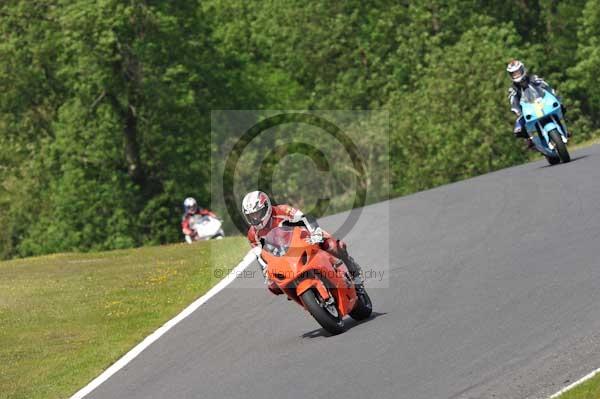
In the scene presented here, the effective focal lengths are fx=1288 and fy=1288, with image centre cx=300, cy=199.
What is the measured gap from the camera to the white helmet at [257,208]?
13.0 metres

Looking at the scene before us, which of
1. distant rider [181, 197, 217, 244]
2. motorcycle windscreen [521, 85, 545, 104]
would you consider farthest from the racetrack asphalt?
distant rider [181, 197, 217, 244]

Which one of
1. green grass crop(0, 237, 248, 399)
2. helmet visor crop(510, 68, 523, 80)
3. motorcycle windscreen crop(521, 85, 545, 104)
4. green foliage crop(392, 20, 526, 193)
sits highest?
helmet visor crop(510, 68, 523, 80)

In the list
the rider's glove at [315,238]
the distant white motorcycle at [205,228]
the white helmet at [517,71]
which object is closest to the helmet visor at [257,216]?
the rider's glove at [315,238]

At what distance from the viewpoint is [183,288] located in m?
18.4

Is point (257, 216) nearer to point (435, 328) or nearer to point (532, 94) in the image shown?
point (435, 328)

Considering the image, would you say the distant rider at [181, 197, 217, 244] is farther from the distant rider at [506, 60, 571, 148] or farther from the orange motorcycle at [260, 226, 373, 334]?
the orange motorcycle at [260, 226, 373, 334]

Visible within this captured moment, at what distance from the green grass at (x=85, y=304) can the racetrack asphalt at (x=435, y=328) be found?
0.66 metres

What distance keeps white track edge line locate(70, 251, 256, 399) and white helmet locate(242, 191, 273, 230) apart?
208 cm

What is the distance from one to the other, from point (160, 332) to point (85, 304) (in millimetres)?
3106

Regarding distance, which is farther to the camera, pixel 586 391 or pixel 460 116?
pixel 460 116

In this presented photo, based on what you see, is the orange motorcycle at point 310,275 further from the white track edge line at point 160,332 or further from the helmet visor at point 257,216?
the white track edge line at point 160,332

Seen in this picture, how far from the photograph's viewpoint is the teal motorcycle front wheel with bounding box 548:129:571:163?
74.6 ft

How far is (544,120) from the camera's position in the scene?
75.8ft

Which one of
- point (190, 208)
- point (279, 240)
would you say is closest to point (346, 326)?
point (279, 240)
